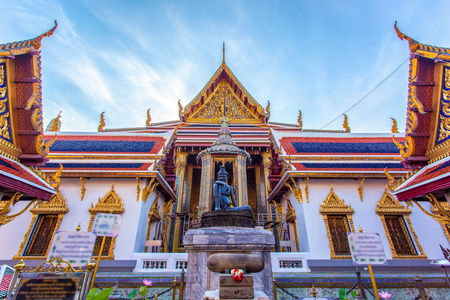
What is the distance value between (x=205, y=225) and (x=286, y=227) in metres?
5.93

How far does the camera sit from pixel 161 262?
5.95 m

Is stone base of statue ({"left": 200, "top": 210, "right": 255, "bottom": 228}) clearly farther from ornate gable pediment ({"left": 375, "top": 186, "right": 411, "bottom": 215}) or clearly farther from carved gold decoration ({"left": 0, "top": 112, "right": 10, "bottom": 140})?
ornate gable pediment ({"left": 375, "top": 186, "right": 411, "bottom": 215})

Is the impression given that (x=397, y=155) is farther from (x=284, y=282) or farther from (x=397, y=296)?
(x=284, y=282)

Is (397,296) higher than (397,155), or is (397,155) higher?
(397,155)

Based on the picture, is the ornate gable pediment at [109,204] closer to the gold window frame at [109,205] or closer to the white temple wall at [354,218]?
the gold window frame at [109,205]

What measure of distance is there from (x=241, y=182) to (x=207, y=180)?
1.19 meters

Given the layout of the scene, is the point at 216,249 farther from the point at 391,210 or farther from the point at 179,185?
the point at 179,185

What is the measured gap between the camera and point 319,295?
5.08 meters

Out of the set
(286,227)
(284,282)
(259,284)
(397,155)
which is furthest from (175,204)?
(397,155)

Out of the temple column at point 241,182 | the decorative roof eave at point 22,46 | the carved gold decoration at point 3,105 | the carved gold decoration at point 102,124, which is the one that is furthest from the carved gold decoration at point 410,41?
the carved gold decoration at point 102,124

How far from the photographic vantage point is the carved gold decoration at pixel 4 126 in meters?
3.85

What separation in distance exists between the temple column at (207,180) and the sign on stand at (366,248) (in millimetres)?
4592

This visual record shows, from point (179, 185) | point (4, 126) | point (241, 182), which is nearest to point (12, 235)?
point (4, 126)

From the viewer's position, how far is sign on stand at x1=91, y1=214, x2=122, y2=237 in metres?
3.92
